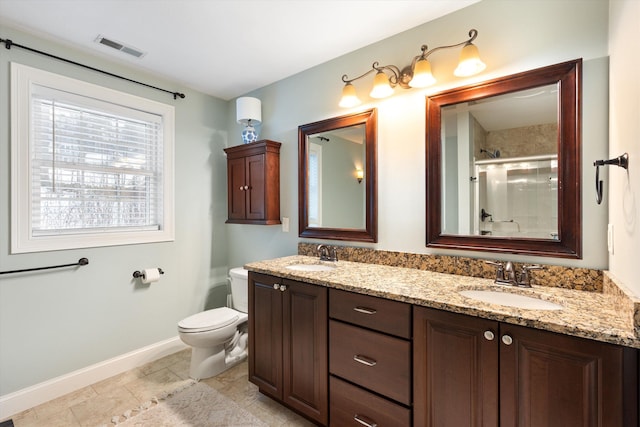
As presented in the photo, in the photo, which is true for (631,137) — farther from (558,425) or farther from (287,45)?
(287,45)

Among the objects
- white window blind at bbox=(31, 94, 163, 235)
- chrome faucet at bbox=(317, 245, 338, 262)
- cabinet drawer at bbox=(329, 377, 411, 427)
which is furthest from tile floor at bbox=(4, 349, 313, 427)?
white window blind at bbox=(31, 94, 163, 235)

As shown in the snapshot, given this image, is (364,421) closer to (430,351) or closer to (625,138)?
(430,351)

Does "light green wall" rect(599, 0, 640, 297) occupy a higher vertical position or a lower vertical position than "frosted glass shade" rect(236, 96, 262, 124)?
lower

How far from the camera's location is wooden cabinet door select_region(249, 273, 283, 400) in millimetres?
1854

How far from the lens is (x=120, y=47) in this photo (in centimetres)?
215

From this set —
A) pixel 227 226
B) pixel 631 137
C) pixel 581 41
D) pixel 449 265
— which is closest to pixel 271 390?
pixel 449 265

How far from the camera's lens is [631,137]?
1043mm

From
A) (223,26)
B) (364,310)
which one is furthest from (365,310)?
(223,26)

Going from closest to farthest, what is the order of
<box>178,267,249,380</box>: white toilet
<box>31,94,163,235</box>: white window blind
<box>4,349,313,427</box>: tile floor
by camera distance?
<box>4,349,313,427</box>: tile floor → <box>31,94,163,235</box>: white window blind → <box>178,267,249,380</box>: white toilet

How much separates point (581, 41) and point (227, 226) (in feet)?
9.89

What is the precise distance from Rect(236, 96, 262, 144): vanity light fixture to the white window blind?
741 mm

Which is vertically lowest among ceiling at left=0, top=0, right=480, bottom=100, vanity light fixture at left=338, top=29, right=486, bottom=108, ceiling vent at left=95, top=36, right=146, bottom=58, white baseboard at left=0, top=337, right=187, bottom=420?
white baseboard at left=0, top=337, right=187, bottom=420

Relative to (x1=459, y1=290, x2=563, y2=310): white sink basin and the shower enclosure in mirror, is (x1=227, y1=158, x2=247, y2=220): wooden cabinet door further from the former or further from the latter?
(x1=459, y1=290, x2=563, y2=310): white sink basin

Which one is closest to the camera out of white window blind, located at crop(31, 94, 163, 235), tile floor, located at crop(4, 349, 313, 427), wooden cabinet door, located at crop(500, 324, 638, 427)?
wooden cabinet door, located at crop(500, 324, 638, 427)
